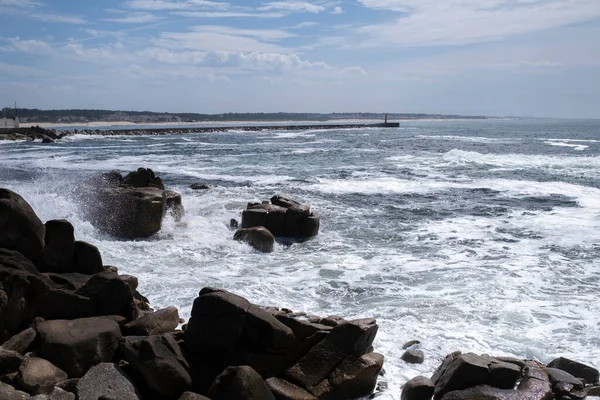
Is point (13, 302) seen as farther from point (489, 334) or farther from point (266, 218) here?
point (266, 218)

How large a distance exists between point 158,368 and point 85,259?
343cm

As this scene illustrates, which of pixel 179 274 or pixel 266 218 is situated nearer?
pixel 179 274

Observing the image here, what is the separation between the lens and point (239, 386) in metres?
5.45

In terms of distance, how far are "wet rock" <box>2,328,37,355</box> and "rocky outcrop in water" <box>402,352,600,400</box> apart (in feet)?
13.8

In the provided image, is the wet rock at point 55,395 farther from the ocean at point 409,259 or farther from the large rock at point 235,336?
the ocean at point 409,259

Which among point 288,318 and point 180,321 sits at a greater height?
point 288,318

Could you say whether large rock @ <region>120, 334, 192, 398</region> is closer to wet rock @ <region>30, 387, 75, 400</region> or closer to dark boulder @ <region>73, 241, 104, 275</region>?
wet rock @ <region>30, 387, 75, 400</region>

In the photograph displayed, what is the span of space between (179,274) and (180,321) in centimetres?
306

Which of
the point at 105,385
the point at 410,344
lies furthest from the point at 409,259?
the point at 105,385

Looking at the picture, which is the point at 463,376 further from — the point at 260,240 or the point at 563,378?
the point at 260,240

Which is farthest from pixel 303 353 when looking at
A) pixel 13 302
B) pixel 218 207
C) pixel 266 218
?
pixel 218 207

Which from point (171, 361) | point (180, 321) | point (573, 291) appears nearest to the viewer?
point (171, 361)

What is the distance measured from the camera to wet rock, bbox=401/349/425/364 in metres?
7.15

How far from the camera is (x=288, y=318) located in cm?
677
